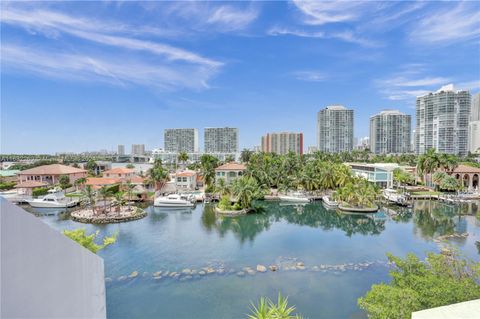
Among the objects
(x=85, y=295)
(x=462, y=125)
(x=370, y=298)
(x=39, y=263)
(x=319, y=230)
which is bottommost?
(x=319, y=230)

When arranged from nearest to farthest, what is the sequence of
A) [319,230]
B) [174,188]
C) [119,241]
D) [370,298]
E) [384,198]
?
[370,298]
[119,241]
[319,230]
[384,198]
[174,188]

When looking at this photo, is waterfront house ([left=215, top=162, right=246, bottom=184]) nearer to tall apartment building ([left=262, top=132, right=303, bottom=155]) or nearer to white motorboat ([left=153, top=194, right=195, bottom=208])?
white motorboat ([left=153, top=194, right=195, bottom=208])

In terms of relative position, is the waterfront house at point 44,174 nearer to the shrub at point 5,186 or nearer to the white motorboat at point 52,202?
the shrub at point 5,186

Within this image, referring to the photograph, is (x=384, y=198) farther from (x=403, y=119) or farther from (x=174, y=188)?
(x=403, y=119)

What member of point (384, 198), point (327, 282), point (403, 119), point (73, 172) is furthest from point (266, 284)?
point (403, 119)

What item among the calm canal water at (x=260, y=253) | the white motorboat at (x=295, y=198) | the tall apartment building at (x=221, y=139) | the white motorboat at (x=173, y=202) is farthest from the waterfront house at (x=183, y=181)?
the tall apartment building at (x=221, y=139)

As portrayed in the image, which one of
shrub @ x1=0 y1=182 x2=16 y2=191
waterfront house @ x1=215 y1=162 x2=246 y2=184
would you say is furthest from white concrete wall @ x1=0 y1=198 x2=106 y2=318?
shrub @ x1=0 y1=182 x2=16 y2=191

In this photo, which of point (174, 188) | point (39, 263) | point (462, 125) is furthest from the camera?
point (462, 125)
